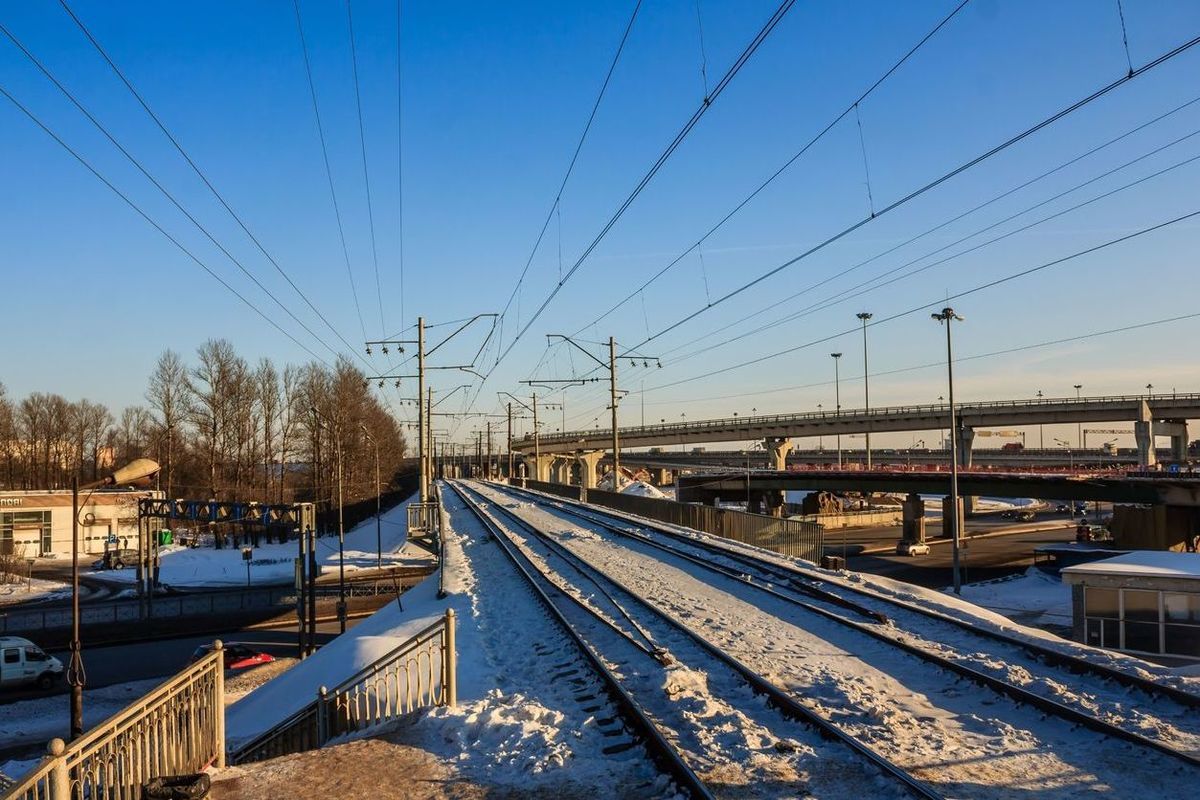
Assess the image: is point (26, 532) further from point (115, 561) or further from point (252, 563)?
point (252, 563)

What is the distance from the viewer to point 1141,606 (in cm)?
2506

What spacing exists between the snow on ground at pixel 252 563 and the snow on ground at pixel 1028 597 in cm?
3371

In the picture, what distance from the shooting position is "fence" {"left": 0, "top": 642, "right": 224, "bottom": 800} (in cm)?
579

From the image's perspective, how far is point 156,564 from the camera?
45656 mm

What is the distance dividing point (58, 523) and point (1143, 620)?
74544 mm

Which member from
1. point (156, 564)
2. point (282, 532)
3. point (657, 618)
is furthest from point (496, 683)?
point (282, 532)

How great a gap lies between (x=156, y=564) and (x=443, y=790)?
44.5 m

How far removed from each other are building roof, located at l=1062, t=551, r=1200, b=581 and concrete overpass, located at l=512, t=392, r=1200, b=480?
5759 centimetres

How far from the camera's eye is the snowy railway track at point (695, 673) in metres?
7.21

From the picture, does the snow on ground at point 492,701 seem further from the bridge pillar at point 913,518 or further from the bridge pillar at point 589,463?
the bridge pillar at point 589,463

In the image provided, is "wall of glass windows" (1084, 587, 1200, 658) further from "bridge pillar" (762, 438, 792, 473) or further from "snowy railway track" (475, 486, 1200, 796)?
"bridge pillar" (762, 438, 792, 473)

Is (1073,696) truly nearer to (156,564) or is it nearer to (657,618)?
(657,618)

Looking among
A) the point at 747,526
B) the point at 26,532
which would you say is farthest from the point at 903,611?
the point at 26,532

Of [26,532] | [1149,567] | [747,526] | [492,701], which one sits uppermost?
[492,701]
